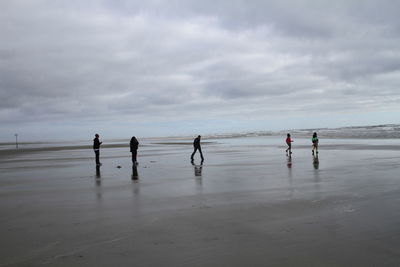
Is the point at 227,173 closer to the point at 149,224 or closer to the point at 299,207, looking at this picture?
the point at 299,207

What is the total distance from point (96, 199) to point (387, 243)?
7.93 metres

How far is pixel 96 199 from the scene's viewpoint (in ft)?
35.0

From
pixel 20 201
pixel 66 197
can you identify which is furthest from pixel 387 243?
pixel 20 201

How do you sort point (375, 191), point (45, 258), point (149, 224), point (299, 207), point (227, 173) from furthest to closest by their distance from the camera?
point (227, 173), point (375, 191), point (299, 207), point (149, 224), point (45, 258)

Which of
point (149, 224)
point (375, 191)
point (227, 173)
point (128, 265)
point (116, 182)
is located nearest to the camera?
point (128, 265)

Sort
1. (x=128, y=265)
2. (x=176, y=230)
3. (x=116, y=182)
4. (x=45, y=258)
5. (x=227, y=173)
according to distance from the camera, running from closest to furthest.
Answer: (x=128, y=265) → (x=45, y=258) → (x=176, y=230) → (x=116, y=182) → (x=227, y=173)

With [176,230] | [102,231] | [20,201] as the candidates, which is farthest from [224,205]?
[20,201]

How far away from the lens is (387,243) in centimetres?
588

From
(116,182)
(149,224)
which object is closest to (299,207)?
(149,224)

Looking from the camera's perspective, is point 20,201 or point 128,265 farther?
point 20,201

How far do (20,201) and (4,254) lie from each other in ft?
17.4

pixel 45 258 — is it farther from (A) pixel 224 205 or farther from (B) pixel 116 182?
(B) pixel 116 182

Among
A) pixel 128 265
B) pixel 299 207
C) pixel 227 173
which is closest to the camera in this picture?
pixel 128 265

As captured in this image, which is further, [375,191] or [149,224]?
[375,191]
